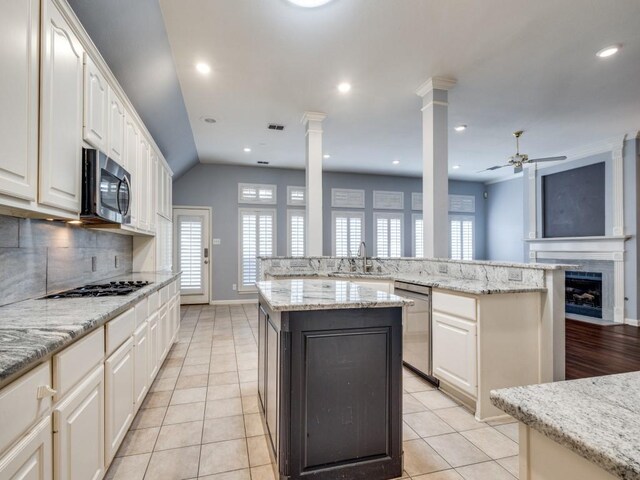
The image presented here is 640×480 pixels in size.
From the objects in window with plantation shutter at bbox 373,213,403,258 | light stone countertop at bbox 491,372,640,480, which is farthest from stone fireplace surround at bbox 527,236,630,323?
light stone countertop at bbox 491,372,640,480

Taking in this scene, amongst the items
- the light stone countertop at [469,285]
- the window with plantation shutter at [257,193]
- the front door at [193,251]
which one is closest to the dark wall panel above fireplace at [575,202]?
the light stone countertop at [469,285]

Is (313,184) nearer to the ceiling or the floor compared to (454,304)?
nearer to the ceiling

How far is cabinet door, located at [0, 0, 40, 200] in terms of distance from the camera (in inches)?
48.8

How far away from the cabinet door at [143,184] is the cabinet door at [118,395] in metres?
1.67

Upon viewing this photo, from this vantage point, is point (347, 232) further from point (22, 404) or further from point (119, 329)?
point (22, 404)

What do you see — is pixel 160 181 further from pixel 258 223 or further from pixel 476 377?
pixel 476 377

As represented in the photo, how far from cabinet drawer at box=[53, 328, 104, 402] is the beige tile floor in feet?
2.62

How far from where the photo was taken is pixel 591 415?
0.57 meters

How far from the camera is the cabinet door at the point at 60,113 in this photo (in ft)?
4.91

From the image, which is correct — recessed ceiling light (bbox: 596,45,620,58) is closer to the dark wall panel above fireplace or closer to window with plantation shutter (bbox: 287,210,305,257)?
the dark wall panel above fireplace

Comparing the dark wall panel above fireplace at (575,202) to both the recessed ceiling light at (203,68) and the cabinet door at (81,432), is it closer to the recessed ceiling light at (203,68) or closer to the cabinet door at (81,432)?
the recessed ceiling light at (203,68)

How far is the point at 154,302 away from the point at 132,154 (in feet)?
4.54

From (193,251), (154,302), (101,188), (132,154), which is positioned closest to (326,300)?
(101,188)

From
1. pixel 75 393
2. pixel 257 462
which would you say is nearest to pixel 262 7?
pixel 75 393
